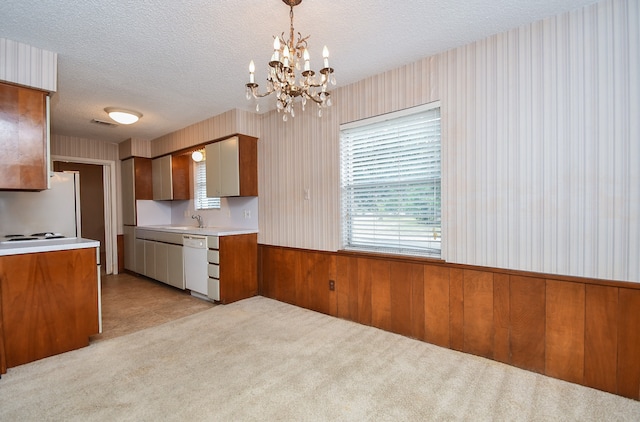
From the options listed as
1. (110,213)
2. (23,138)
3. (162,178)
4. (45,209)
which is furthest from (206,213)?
(23,138)

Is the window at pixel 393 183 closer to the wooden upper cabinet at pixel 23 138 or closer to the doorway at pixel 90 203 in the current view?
the wooden upper cabinet at pixel 23 138

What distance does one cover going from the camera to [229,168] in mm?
4012

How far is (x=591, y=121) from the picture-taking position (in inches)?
75.2

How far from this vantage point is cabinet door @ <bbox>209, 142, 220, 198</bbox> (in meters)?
4.18

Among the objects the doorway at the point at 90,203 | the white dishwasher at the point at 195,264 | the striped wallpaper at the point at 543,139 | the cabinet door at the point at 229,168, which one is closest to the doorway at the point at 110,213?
the doorway at the point at 90,203

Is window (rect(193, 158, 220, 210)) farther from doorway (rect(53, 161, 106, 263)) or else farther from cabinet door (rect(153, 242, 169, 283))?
doorway (rect(53, 161, 106, 263))

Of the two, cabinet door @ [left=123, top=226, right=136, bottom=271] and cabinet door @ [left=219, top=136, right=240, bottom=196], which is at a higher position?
cabinet door @ [left=219, top=136, right=240, bottom=196]

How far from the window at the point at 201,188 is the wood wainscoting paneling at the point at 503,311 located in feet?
8.47

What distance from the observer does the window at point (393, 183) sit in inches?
104

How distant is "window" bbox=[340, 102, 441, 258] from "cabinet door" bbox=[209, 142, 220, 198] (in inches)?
75.8

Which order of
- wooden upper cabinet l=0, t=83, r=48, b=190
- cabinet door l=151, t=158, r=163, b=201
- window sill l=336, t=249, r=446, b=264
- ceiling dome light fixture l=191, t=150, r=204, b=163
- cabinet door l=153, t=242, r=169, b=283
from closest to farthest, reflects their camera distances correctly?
wooden upper cabinet l=0, t=83, r=48, b=190
window sill l=336, t=249, r=446, b=264
cabinet door l=153, t=242, r=169, b=283
ceiling dome light fixture l=191, t=150, r=204, b=163
cabinet door l=151, t=158, r=163, b=201

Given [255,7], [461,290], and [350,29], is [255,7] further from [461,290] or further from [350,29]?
[461,290]

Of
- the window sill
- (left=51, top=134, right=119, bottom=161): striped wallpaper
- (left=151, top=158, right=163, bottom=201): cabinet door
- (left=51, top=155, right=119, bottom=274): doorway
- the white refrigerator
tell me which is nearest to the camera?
the window sill

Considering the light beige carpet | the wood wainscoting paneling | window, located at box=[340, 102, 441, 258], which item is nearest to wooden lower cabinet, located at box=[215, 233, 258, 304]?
the light beige carpet
